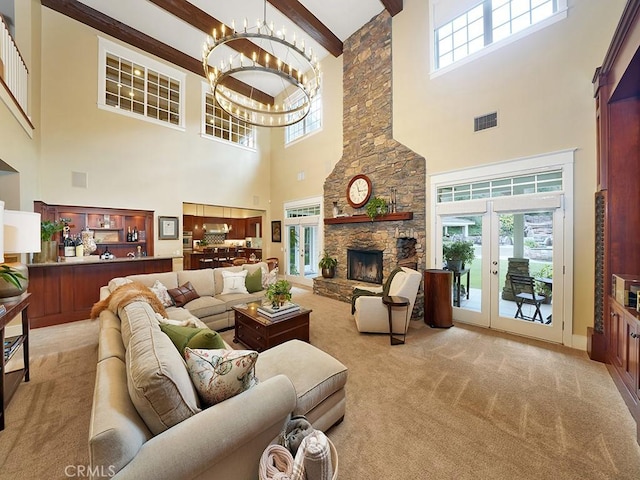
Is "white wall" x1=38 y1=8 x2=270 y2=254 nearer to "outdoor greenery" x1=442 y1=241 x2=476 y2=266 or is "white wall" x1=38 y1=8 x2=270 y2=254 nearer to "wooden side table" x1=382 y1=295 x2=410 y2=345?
"wooden side table" x1=382 y1=295 x2=410 y2=345

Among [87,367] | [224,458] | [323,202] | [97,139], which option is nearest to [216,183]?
[97,139]

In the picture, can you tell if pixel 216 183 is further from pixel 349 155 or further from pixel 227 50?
pixel 349 155

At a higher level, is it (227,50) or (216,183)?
(227,50)

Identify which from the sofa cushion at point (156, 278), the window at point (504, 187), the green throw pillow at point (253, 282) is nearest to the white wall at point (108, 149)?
the sofa cushion at point (156, 278)

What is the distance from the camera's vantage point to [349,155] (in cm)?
638

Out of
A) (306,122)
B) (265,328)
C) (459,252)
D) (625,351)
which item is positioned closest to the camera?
(625,351)

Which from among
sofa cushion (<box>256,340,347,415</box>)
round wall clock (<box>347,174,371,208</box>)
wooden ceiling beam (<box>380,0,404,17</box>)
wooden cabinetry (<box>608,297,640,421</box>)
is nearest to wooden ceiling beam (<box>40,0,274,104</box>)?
round wall clock (<box>347,174,371,208</box>)

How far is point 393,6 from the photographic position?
16.9ft

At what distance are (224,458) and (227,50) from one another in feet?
27.2

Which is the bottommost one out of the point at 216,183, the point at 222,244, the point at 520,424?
the point at 520,424

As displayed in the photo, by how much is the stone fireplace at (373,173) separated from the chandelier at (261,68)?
1.32 m

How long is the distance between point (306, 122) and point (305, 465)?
812 cm

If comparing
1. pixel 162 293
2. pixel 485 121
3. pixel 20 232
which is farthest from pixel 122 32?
pixel 485 121

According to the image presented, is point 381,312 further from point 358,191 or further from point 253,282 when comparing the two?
point 358,191
